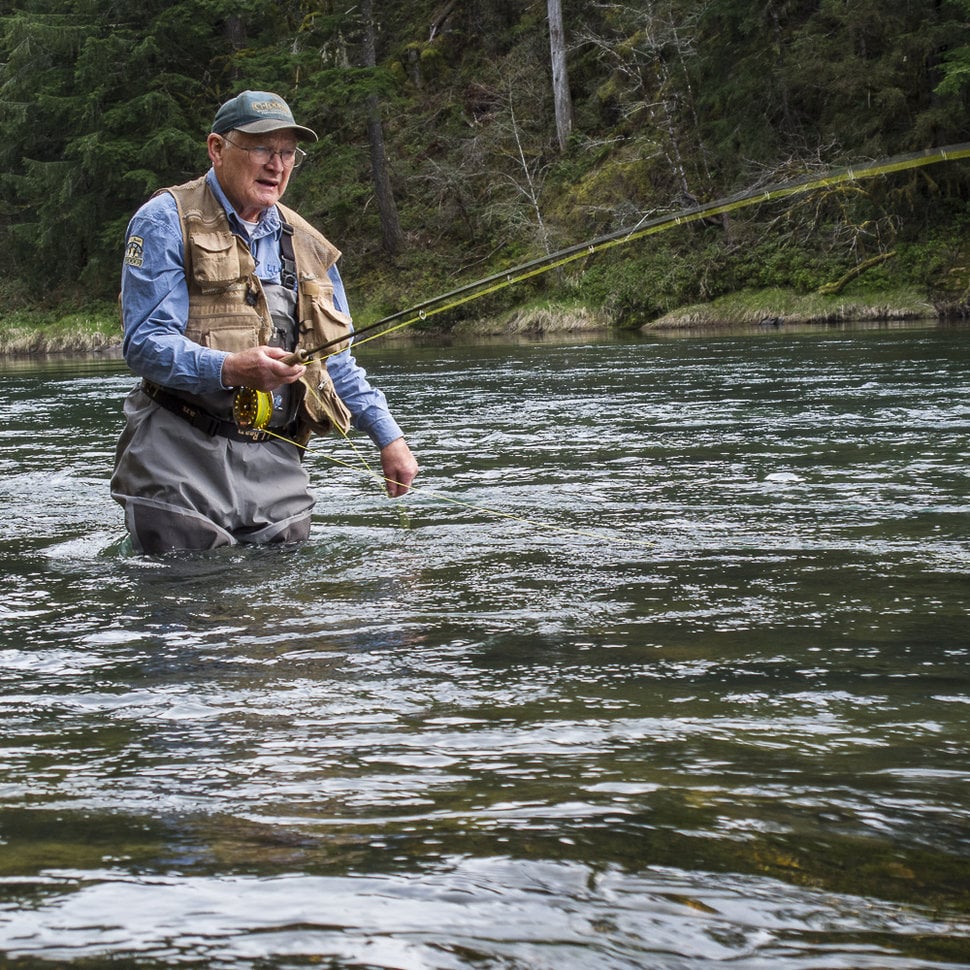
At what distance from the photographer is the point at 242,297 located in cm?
507

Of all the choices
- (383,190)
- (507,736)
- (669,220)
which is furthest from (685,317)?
(507,736)

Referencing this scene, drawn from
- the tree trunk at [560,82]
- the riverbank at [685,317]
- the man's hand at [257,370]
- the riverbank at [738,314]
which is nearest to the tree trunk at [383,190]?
the tree trunk at [560,82]

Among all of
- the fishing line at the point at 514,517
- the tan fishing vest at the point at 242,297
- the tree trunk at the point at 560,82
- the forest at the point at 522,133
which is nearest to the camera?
the tan fishing vest at the point at 242,297

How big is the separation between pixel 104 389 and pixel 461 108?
23.4 m

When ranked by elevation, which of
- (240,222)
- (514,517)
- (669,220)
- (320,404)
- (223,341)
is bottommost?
(514,517)

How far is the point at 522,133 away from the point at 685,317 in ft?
37.3

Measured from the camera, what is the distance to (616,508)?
6.08m

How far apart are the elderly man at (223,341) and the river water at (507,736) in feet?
0.83

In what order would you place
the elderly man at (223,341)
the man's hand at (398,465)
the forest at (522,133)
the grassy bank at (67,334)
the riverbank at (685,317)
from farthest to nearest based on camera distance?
the grassy bank at (67,334)
the forest at (522,133)
the riverbank at (685,317)
the man's hand at (398,465)
the elderly man at (223,341)

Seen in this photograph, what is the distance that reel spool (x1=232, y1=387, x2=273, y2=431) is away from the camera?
503 centimetres

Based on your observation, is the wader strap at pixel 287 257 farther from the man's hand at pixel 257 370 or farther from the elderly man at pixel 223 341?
the man's hand at pixel 257 370

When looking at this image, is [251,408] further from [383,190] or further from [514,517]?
[383,190]

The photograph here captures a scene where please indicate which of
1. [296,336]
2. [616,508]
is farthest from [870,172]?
[296,336]

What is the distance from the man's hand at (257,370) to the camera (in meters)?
4.67
